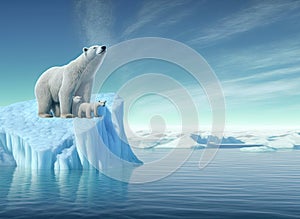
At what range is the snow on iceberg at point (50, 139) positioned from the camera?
82.5ft

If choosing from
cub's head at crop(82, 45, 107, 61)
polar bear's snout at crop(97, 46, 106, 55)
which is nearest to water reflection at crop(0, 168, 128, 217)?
cub's head at crop(82, 45, 107, 61)

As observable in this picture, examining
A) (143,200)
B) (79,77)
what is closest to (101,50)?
(79,77)

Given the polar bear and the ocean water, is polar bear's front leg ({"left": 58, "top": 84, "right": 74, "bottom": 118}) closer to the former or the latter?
the polar bear

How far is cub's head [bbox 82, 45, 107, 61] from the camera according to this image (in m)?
7.12

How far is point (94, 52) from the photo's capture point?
7344 millimetres

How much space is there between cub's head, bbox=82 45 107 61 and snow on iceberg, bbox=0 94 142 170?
16767 mm

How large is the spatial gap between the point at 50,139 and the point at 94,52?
1965 centimetres

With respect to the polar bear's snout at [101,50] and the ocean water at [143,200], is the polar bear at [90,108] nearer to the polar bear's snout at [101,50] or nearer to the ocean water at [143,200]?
the polar bear's snout at [101,50]

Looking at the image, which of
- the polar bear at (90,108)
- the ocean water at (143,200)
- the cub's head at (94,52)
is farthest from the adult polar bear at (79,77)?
the ocean water at (143,200)

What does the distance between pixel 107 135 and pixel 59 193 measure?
1180 centimetres

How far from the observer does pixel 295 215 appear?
460 inches

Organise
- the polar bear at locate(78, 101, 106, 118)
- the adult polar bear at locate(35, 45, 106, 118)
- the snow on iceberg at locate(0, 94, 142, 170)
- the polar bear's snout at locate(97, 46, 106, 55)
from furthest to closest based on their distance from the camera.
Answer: the snow on iceberg at locate(0, 94, 142, 170) → the adult polar bear at locate(35, 45, 106, 118) → the polar bear's snout at locate(97, 46, 106, 55) → the polar bear at locate(78, 101, 106, 118)

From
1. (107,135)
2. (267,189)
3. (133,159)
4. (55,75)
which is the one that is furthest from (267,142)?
(55,75)

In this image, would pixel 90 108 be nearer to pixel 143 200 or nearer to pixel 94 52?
pixel 94 52
